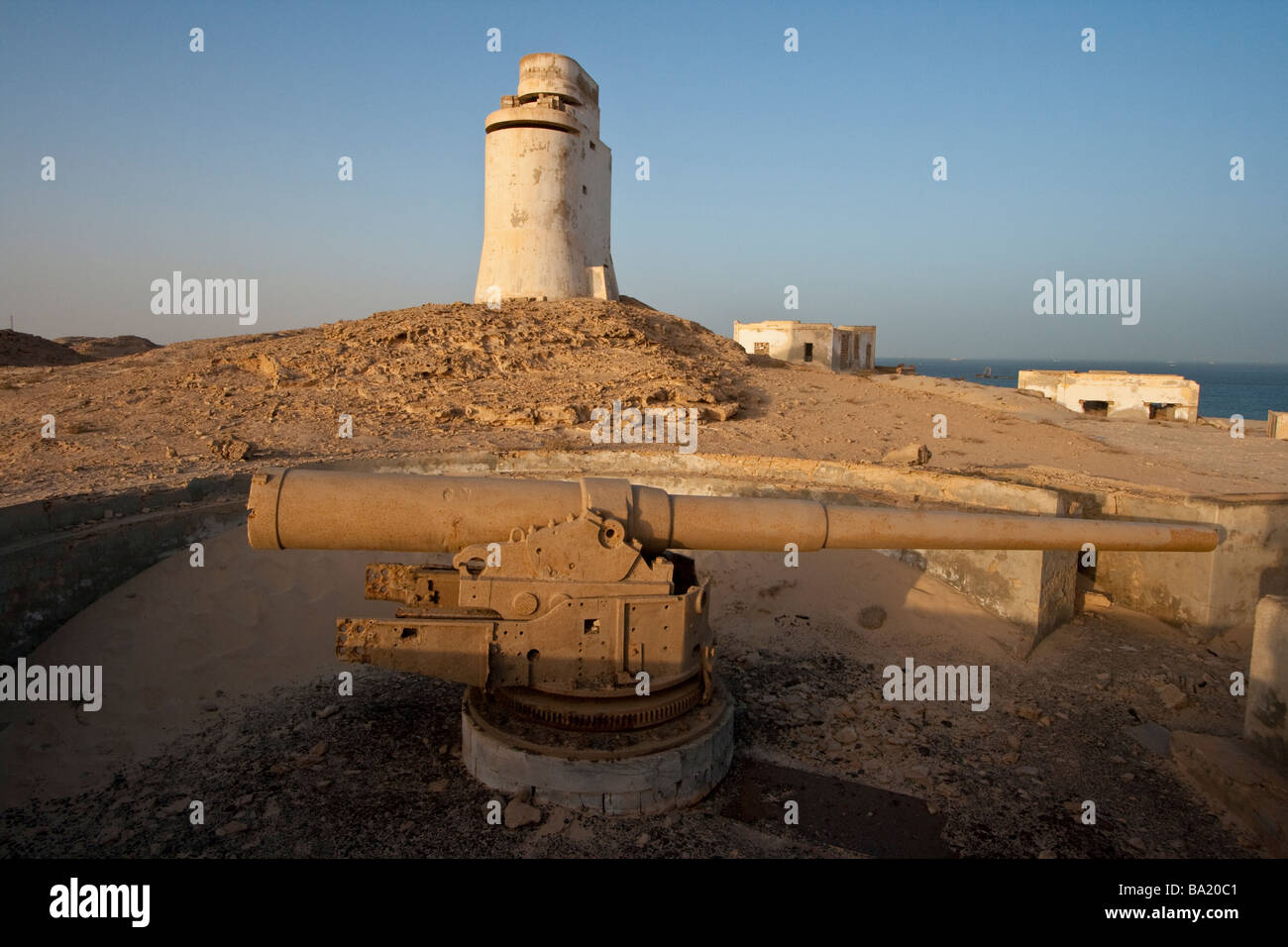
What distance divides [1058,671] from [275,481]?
20.3 ft

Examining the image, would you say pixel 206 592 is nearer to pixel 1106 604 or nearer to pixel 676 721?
pixel 676 721

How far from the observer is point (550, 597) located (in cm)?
451

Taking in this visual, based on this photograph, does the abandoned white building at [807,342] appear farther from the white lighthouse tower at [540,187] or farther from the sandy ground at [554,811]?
the sandy ground at [554,811]

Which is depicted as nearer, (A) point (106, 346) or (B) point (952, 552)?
(B) point (952, 552)

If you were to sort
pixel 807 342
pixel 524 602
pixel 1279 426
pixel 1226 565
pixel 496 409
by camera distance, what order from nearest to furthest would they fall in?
1. pixel 524 602
2. pixel 1226 565
3. pixel 496 409
4. pixel 1279 426
5. pixel 807 342

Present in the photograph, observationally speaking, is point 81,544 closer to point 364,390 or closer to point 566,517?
point 566,517

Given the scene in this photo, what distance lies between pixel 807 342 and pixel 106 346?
26291mm

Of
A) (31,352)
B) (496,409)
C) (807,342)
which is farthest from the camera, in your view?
(807,342)

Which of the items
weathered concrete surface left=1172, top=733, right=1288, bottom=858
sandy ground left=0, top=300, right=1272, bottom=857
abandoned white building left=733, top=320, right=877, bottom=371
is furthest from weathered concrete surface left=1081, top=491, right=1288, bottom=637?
abandoned white building left=733, top=320, right=877, bottom=371

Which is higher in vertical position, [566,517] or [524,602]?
[566,517]

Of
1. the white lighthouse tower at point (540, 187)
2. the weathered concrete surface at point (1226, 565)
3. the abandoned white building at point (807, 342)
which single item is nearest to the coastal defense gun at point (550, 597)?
the weathered concrete surface at point (1226, 565)

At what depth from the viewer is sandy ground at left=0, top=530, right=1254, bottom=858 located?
14.6 feet

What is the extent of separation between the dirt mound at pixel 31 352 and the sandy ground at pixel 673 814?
20.0 meters

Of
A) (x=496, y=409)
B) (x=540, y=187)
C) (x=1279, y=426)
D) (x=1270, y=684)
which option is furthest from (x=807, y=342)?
(x=1270, y=684)
